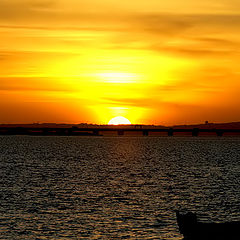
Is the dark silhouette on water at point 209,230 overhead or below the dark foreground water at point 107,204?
overhead

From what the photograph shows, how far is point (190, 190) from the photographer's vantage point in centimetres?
6456

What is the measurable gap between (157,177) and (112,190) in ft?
66.6

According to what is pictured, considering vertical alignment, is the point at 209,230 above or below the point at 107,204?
above

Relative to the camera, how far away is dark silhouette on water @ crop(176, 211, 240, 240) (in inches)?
1170

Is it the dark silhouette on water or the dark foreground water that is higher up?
the dark silhouette on water

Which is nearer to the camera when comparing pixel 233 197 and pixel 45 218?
pixel 45 218

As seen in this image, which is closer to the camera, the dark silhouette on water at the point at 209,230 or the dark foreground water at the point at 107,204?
the dark silhouette on water at the point at 209,230

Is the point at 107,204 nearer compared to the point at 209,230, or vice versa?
the point at 209,230

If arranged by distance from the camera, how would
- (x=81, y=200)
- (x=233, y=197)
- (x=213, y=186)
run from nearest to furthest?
(x=81, y=200)
(x=233, y=197)
(x=213, y=186)

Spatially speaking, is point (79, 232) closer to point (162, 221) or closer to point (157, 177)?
point (162, 221)

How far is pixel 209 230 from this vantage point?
2991 cm

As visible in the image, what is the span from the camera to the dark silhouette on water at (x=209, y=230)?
97.5 feet

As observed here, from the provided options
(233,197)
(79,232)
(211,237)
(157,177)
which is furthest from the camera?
(157,177)

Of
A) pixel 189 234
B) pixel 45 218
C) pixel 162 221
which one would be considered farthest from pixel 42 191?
pixel 189 234
